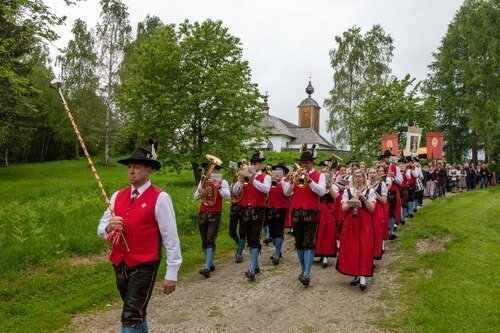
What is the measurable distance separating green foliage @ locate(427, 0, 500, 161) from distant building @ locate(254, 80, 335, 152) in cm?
1706

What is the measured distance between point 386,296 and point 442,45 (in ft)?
142

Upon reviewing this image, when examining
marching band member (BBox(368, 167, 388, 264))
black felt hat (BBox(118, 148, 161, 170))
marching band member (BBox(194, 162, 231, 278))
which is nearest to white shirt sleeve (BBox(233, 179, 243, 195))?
marching band member (BBox(194, 162, 231, 278))

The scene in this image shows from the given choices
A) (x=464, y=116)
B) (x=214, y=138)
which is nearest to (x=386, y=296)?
(x=214, y=138)

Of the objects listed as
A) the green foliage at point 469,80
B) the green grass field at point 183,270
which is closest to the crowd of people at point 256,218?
the green grass field at point 183,270

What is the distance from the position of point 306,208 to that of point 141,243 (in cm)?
399

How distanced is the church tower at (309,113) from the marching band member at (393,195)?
7015 centimetres

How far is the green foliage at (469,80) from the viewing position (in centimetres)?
3080

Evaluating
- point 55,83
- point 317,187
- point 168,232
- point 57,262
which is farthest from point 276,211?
point 55,83

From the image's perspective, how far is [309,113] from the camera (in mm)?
81750

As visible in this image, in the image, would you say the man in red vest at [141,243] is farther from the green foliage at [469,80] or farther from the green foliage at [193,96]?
the green foliage at [469,80]

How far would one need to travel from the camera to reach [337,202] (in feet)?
31.9

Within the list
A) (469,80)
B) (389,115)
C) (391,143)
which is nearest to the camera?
(391,143)

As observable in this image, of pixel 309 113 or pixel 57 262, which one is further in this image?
pixel 309 113

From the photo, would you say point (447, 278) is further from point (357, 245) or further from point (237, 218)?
point (237, 218)
